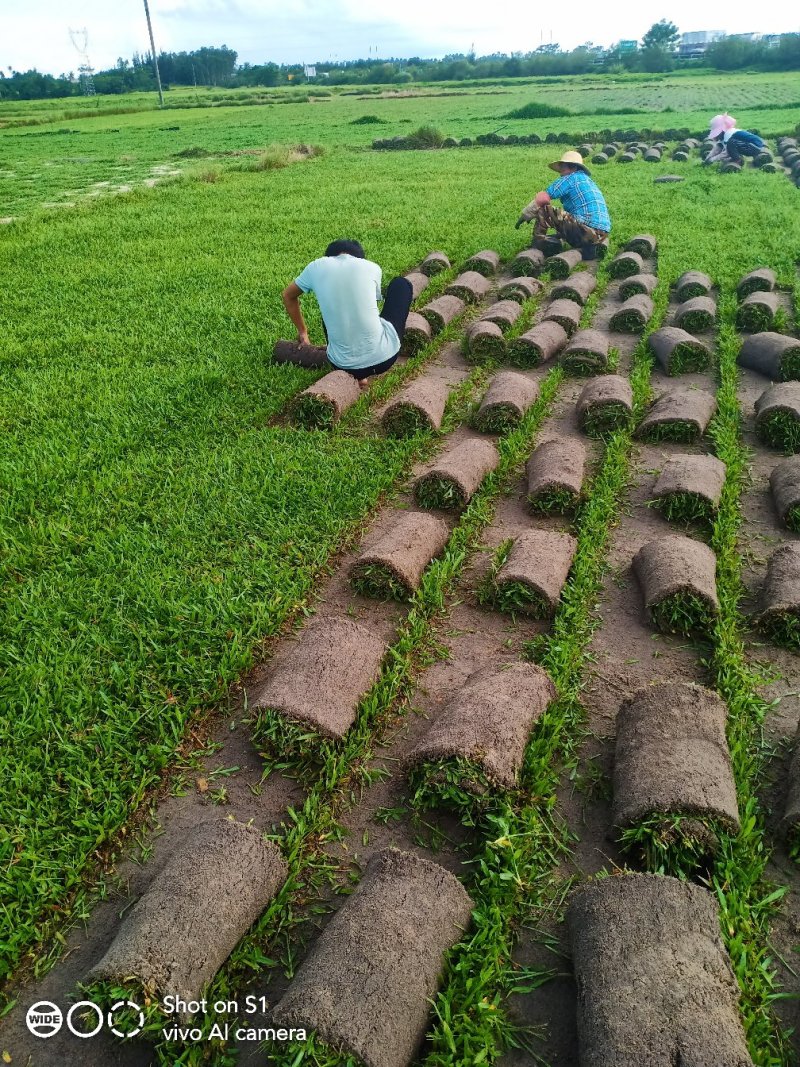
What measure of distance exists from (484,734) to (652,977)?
1.12m

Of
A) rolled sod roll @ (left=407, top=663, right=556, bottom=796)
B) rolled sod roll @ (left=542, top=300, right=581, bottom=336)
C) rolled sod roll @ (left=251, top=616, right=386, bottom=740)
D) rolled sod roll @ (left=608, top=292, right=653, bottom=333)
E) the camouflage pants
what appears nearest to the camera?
rolled sod roll @ (left=407, top=663, right=556, bottom=796)

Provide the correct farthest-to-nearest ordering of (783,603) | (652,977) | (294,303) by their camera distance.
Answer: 1. (294,303)
2. (783,603)
3. (652,977)

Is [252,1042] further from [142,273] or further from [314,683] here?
[142,273]

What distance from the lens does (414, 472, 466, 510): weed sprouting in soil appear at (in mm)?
5434

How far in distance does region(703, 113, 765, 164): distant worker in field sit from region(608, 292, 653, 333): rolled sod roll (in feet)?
50.0

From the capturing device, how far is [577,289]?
988 cm

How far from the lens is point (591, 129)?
32406mm

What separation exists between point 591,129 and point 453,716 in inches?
1404

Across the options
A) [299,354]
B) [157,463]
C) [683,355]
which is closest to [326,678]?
[157,463]

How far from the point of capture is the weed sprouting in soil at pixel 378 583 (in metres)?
4.55

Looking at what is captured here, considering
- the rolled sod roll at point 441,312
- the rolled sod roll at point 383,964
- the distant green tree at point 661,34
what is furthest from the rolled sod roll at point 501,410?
the distant green tree at point 661,34

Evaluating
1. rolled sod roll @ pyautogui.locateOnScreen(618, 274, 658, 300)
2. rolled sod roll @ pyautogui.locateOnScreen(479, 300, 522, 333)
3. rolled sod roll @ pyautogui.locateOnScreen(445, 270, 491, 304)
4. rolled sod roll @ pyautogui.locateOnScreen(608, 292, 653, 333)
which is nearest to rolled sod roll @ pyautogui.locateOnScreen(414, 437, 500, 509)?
rolled sod roll @ pyautogui.locateOnScreen(479, 300, 522, 333)

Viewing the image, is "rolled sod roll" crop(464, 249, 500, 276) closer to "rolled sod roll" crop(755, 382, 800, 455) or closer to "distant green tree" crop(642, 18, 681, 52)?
"rolled sod roll" crop(755, 382, 800, 455)

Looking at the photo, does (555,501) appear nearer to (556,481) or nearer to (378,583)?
(556,481)
